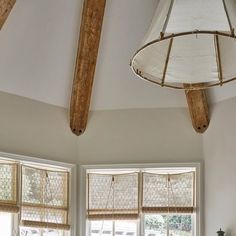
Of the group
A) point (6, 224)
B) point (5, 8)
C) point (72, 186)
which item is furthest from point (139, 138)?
point (5, 8)

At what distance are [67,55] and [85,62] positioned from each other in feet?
0.86

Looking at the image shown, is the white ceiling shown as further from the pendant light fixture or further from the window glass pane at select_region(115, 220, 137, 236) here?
the window glass pane at select_region(115, 220, 137, 236)

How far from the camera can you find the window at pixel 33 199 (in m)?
5.62

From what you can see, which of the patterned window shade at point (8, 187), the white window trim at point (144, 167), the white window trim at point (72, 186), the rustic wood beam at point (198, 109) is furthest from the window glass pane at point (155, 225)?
Answer: the patterned window shade at point (8, 187)

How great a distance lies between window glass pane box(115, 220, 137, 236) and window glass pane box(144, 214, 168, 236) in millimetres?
157

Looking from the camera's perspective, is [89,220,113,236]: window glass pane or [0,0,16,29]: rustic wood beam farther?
[89,220,113,236]: window glass pane

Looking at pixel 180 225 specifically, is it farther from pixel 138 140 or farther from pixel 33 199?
pixel 33 199

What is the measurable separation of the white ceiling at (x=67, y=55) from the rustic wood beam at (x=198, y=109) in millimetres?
207

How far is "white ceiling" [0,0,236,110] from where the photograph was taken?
5285 mm

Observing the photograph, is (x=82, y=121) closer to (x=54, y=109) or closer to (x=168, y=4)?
(x=54, y=109)

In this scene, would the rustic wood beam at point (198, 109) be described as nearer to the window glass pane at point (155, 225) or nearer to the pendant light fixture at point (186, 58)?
the window glass pane at point (155, 225)

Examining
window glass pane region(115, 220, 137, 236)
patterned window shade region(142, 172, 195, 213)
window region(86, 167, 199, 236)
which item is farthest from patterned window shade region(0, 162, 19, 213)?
patterned window shade region(142, 172, 195, 213)

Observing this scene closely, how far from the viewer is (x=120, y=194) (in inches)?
246

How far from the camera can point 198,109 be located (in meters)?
6.07
